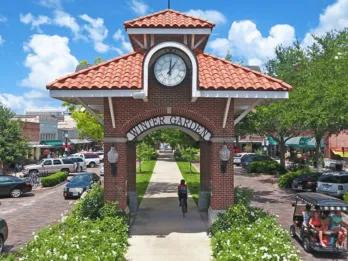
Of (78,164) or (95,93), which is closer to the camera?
(95,93)

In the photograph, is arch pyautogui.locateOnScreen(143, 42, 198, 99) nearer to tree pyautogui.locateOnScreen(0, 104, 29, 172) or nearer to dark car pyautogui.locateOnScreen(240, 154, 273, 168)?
tree pyautogui.locateOnScreen(0, 104, 29, 172)

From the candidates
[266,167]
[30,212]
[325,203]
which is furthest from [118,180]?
[266,167]

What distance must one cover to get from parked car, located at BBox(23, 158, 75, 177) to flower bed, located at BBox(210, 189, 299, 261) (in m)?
30.9

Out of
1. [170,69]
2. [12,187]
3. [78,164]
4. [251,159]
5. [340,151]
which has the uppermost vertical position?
[170,69]

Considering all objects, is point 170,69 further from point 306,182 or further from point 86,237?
point 306,182

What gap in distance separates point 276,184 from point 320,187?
8460 millimetres

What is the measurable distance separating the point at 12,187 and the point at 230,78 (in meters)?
19.5

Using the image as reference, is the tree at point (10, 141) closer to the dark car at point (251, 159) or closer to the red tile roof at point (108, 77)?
the dark car at point (251, 159)

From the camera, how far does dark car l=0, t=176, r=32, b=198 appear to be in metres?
30.9

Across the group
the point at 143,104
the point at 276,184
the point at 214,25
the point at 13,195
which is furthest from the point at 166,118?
the point at 276,184

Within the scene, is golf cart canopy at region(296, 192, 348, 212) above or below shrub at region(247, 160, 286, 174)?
below

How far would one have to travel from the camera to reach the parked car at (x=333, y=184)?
27375mm

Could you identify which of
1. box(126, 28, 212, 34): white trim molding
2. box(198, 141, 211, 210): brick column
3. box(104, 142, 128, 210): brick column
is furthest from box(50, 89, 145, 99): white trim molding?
box(198, 141, 211, 210): brick column

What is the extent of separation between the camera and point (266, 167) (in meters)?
44.8
